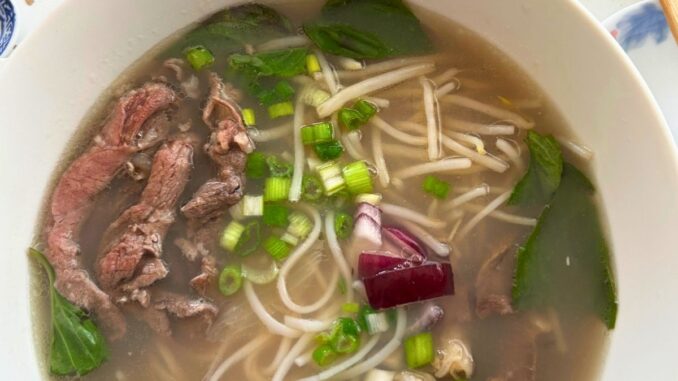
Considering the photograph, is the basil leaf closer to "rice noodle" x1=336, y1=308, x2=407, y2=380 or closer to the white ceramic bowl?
the white ceramic bowl

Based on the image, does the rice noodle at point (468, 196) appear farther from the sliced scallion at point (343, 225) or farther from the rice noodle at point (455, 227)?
the sliced scallion at point (343, 225)

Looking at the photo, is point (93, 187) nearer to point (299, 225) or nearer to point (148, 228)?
point (148, 228)

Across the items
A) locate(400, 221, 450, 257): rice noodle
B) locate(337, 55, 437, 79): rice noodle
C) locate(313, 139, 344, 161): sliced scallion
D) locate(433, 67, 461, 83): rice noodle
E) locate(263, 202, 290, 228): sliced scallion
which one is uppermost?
locate(337, 55, 437, 79): rice noodle

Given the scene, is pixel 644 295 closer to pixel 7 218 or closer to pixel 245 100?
pixel 245 100

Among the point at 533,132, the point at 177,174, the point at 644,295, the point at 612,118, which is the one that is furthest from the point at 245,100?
the point at 644,295

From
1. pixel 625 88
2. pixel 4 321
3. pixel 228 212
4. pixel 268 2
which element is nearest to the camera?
pixel 625 88

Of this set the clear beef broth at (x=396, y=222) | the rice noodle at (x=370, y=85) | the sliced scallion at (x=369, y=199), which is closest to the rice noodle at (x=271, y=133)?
the clear beef broth at (x=396, y=222)

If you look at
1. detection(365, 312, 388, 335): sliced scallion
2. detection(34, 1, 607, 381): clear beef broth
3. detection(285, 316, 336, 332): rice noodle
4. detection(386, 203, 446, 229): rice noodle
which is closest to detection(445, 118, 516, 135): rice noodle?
detection(34, 1, 607, 381): clear beef broth
